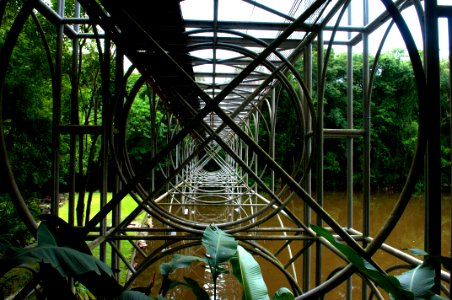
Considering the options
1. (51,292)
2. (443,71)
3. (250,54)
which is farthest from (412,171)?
(443,71)

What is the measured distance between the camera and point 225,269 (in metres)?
2.04

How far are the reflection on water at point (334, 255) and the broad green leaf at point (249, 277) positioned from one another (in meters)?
1.43

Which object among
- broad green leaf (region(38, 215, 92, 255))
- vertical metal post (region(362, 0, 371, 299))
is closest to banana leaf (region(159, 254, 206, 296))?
broad green leaf (region(38, 215, 92, 255))

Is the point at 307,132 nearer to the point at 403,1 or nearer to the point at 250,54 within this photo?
the point at 250,54

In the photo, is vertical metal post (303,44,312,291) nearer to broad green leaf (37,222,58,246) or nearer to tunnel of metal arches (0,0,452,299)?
tunnel of metal arches (0,0,452,299)

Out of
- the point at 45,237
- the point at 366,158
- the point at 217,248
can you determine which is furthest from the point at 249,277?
the point at 366,158

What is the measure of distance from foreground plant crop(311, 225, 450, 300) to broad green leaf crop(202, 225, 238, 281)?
0.53m

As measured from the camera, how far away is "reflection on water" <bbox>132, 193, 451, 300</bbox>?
9.92 metres

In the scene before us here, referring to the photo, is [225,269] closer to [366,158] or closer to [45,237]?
[45,237]

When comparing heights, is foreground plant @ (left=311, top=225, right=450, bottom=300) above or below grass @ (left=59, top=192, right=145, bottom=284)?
above

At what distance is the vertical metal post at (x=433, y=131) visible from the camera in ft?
6.58

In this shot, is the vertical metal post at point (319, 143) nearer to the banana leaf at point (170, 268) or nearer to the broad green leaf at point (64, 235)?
the banana leaf at point (170, 268)

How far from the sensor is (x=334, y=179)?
30156 millimetres

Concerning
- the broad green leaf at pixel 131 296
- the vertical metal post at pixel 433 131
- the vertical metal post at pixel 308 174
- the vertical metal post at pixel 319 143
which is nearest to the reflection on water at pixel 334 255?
the vertical metal post at pixel 308 174
